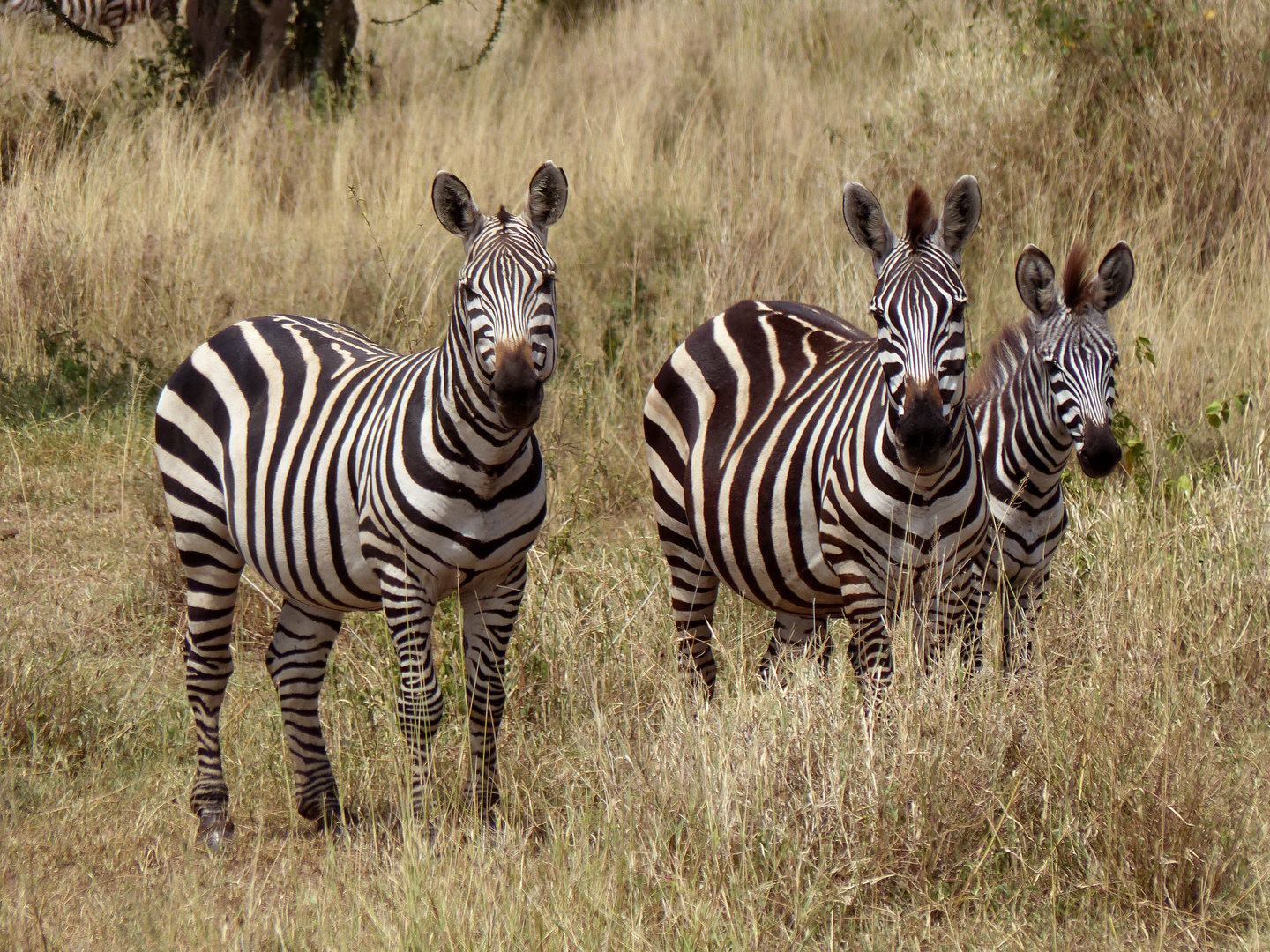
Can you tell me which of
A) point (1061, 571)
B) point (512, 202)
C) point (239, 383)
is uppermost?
point (512, 202)

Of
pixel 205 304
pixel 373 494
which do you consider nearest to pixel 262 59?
pixel 205 304

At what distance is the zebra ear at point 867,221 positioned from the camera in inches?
141

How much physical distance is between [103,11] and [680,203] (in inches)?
313

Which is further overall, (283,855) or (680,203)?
(680,203)

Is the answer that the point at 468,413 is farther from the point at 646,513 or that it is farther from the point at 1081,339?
the point at 646,513

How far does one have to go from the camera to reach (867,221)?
3650 mm

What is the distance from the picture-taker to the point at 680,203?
8.20 meters

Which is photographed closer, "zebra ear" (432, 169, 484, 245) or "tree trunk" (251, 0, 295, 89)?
"zebra ear" (432, 169, 484, 245)

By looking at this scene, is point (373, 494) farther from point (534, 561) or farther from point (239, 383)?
point (534, 561)

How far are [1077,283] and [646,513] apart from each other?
2688 millimetres

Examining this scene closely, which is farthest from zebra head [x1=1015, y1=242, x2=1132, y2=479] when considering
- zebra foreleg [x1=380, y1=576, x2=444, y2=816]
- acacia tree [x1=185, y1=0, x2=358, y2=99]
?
acacia tree [x1=185, y1=0, x2=358, y2=99]

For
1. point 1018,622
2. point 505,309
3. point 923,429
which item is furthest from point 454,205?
point 1018,622

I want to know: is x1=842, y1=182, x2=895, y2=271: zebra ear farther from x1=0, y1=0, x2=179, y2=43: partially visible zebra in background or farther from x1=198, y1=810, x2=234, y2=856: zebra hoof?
x1=0, y1=0, x2=179, y2=43: partially visible zebra in background

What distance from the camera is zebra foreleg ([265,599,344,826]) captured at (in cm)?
404
